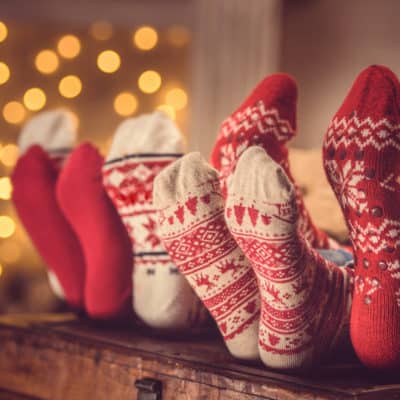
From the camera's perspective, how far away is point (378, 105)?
2.36ft

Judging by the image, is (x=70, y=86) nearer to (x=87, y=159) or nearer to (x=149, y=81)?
(x=149, y=81)

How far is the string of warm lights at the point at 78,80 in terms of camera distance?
119 inches

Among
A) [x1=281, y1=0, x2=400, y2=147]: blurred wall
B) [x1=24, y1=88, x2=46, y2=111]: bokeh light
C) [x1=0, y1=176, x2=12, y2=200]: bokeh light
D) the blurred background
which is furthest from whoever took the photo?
[x1=24, y1=88, x2=46, y2=111]: bokeh light

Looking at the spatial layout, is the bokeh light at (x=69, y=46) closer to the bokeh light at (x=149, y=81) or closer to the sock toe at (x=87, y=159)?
the bokeh light at (x=149, y=81)

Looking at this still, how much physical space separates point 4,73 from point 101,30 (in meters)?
0.46

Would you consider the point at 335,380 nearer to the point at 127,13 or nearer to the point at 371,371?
the point at 371,371

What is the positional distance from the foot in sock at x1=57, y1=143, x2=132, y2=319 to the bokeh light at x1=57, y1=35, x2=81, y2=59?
2.18 meters

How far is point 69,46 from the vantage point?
3.13 m

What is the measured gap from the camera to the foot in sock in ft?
3.31

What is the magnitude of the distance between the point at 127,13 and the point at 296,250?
8.63 feet

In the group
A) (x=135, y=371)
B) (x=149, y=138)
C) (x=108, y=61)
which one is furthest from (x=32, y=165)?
(x=108, y=61)

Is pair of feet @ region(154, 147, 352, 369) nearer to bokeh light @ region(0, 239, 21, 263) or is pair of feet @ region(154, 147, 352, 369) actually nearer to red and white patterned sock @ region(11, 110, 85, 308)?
red and white patterned sock @ region(11, 110, 85, 308)

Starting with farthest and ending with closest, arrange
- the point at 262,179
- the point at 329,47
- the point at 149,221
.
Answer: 1. the point at 329,47
2. the point at 149,221
3. the point at 262,179

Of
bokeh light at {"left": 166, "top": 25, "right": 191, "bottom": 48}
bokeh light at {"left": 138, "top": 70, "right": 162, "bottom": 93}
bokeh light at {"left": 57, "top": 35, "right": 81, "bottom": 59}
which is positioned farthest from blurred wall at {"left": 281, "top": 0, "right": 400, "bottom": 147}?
bokeh light at {"left": 57, "top": 35, "right": 81, "bottom": 59}
